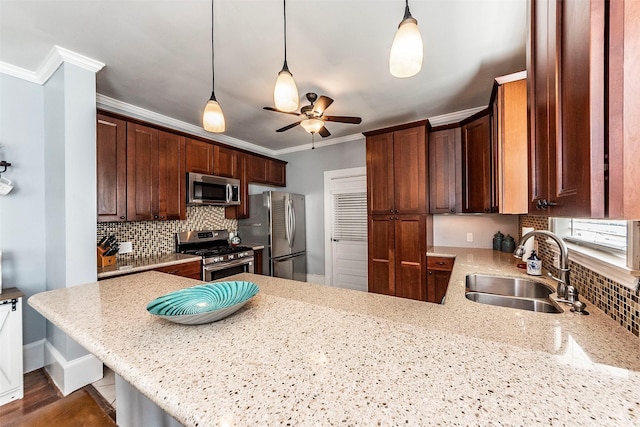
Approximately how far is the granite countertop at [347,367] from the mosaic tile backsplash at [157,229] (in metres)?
2.09

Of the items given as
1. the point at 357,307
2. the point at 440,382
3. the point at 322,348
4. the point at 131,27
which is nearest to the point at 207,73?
the point at 131,27

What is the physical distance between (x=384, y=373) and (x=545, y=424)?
0.26 meters

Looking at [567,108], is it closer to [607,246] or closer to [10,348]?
[607,246]

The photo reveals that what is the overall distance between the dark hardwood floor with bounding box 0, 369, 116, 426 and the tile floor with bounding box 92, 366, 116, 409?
0.02m

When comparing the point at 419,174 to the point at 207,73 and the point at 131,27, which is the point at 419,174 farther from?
the point at 131,27

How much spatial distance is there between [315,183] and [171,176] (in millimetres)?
2151

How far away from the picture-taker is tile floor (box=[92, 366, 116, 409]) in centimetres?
192

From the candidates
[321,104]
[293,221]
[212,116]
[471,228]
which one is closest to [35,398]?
[212,116]

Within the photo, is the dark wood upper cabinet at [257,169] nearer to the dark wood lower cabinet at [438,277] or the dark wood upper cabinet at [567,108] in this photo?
the dark wood lower cabinet at [438,277]

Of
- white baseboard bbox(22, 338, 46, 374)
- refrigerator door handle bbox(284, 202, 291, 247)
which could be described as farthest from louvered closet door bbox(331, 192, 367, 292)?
white baseboard bbox(22, 338, 46, 374)

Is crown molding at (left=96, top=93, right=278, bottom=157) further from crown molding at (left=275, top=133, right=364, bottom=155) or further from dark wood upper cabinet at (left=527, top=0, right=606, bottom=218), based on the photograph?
dark wood upper cabinet at (left=527, top=0, right=606, bottom=218)

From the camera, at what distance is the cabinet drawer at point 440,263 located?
2.79 m

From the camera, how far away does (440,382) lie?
1.72 ft

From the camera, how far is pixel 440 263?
284 cm
